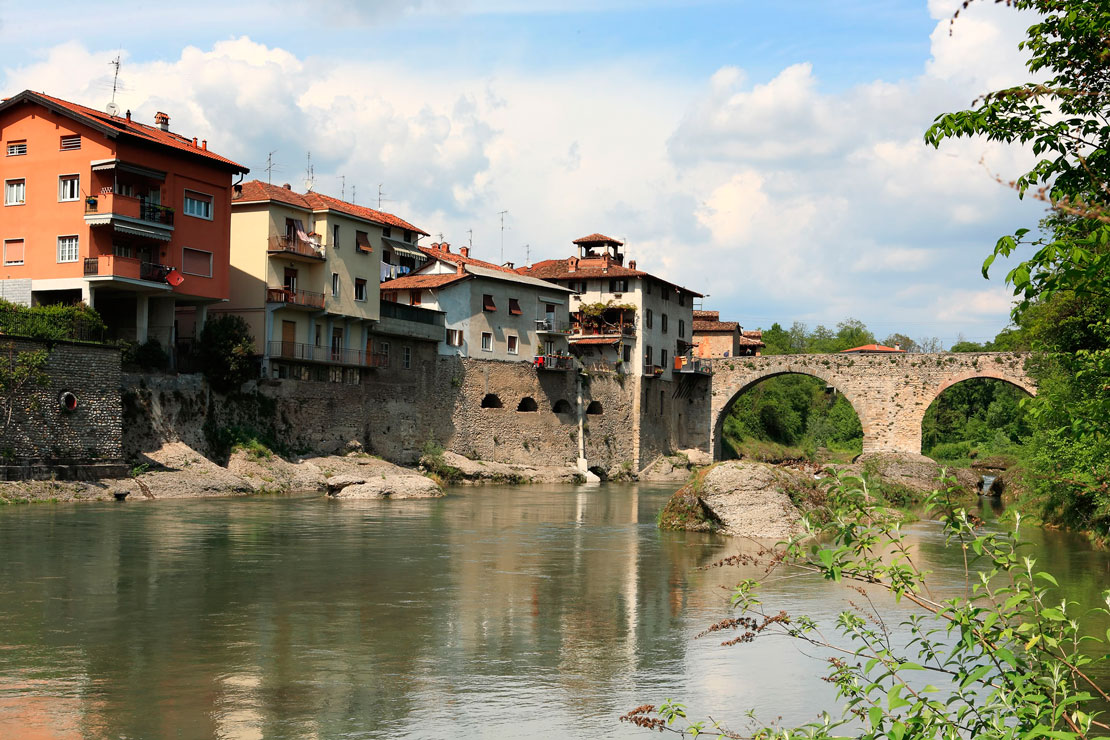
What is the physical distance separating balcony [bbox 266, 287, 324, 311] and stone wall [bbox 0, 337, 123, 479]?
10.3 m

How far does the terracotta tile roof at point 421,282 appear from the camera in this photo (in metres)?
57.4

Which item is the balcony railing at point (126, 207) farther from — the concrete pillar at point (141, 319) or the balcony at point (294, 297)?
the balcony at point (294, 297)

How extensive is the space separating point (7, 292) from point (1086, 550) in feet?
120

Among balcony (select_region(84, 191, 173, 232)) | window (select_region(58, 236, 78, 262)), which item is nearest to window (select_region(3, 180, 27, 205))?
window (select_region(58, 236, 78, 262))

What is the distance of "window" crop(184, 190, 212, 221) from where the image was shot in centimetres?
4247

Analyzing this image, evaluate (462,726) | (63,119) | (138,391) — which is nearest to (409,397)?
(138,391)

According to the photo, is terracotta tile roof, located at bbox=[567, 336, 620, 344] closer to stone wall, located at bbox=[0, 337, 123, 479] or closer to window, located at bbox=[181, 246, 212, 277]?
window, located at bbox=[181, 246, 212, 277]

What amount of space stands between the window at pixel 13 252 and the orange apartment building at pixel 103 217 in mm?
37

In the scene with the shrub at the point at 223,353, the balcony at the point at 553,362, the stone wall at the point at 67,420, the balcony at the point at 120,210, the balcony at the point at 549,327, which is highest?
the balcony at the point at 120,210

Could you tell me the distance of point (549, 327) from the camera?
205 ft

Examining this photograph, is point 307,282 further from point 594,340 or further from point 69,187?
point 594,340

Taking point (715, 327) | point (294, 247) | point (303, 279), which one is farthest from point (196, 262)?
point (715, 327)

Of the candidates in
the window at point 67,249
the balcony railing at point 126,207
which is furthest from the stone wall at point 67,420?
the balcony railing at point 126,207

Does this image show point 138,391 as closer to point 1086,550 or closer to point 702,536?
point 702,536
